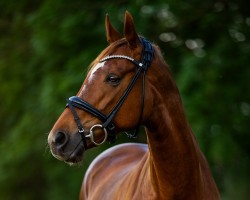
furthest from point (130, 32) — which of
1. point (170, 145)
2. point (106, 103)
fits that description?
point (170, 145)

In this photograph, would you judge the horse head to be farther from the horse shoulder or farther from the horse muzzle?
the horse shoulder

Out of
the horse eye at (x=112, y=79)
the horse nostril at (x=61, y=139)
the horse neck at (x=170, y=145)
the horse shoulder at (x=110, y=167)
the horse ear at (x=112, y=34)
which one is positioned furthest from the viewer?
the horse shoulder at (x=110, y=167)

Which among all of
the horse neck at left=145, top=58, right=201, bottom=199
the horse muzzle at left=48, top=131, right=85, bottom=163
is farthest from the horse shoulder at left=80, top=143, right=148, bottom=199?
the horse muzzle at left=48, top=131, right=85, bottom=163

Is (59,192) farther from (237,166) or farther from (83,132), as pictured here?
(83,132)

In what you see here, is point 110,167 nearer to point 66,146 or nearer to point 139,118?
point 139,118

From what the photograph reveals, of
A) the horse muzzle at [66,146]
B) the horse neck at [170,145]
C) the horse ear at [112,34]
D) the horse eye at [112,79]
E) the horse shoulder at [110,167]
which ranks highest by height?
the horse ear at [112,34]

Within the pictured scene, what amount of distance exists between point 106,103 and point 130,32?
0.45 metres

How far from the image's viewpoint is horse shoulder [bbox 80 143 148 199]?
19.4 feet

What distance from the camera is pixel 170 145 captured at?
4430mm

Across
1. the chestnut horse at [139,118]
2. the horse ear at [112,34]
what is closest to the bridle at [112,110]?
the chestnut horse at [139,118]

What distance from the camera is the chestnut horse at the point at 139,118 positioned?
414 cm

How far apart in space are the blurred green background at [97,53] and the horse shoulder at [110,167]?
1313 millimetres

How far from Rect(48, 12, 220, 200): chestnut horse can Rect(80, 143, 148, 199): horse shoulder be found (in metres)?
1.14

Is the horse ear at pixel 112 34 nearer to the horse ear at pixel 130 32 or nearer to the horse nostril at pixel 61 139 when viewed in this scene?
the horse ear at pixel 130 32
